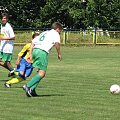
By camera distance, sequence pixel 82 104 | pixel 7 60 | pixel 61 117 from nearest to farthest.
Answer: pixel 61 117 < pixel 82 104 < pixel 7 60

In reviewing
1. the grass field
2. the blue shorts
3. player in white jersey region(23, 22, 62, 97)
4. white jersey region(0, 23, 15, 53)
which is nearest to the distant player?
the blue shorts

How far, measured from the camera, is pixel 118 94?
12844 millimetres

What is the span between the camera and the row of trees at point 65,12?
59000 mm

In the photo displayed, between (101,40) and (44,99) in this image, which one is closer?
(44,99)

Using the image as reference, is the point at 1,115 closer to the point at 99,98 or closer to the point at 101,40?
the point at 99,98

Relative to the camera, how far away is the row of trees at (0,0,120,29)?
2323 inches

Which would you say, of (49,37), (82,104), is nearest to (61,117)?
(82,104)

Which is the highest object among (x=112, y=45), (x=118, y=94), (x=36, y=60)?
(x=36, y=60)

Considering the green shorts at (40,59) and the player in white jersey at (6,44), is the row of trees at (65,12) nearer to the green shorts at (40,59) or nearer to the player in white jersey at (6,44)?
the player in white jersey at (6,44)

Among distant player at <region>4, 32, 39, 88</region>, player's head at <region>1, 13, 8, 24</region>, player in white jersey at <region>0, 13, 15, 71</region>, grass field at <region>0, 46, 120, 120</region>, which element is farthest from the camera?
player in white jersey at <region>0, 13, 15, 71</region>

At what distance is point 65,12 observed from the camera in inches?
2480

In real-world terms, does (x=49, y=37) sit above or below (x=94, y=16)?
above

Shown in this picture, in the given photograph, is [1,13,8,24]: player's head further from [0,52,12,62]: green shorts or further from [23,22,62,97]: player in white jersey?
[23,22,62,97]: player in white jersey

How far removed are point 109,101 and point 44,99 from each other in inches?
58.0
